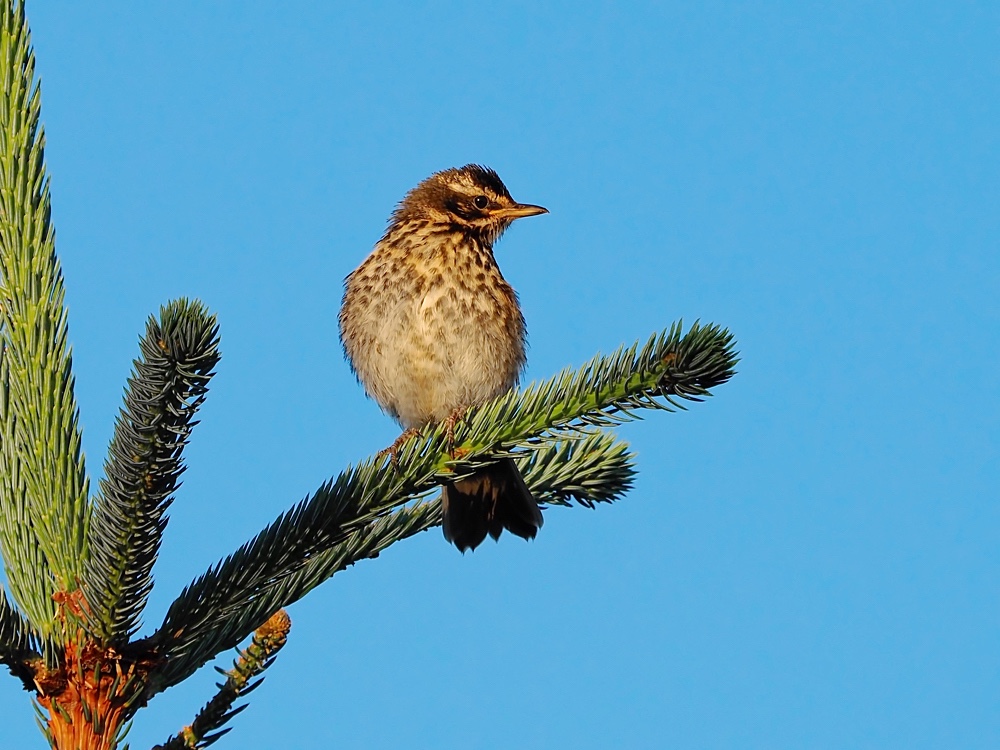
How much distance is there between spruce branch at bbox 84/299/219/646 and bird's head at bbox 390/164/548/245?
12.8 feet

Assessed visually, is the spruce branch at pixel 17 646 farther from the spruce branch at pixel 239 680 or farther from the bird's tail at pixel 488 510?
the bird's tail at pixel 488 510

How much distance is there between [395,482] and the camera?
2.82m

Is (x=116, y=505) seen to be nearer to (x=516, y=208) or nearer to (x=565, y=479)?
(x=565, y=479)

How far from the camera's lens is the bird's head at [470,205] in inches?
240

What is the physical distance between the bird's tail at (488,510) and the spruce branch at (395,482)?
95cm

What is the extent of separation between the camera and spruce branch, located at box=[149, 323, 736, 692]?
8.06 feet

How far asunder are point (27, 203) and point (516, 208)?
12.7ft

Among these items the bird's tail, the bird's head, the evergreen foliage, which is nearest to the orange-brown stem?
the evergreen foliage

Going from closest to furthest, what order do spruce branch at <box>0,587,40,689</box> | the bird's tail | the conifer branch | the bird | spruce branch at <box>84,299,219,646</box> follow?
spruce branch at <box>84,299,219,646</box> < spruce branch at <box>0,587,40,689</box> < the conifer branch < the bird's tail < the bird

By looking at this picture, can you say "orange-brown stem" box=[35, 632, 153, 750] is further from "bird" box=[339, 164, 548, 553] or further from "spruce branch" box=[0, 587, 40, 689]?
"bird" box=[339, 164, 548, 553]

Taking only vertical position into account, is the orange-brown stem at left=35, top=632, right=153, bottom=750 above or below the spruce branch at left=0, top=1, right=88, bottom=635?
below

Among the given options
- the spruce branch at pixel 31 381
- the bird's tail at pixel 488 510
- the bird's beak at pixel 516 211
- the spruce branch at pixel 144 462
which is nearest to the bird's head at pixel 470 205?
the bird's beak at pixel 516 211

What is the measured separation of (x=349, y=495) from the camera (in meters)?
2.72

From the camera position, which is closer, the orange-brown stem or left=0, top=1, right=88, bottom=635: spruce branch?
the orange-brown stem
